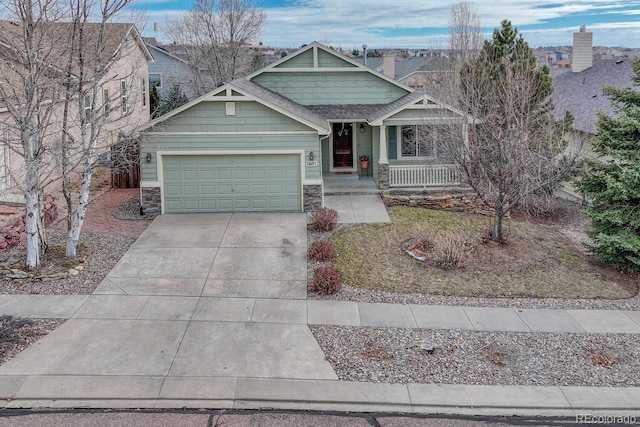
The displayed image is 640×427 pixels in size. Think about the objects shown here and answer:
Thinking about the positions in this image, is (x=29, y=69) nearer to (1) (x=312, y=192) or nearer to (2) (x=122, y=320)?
(2) (x=122, y=320)

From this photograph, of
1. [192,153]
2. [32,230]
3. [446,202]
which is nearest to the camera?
[32,230]

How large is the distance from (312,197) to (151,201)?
196 inches

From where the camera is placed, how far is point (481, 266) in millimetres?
12906

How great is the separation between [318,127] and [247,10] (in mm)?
21105

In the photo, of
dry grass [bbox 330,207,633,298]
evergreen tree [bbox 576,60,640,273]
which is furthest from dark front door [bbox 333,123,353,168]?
evergreen tree [bbox 576,60,640,273]

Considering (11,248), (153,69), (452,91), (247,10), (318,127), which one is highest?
(247,10)

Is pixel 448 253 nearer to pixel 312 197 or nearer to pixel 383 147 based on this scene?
pixel 312 197

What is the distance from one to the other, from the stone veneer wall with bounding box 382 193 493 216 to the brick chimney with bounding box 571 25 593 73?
53.5 feet

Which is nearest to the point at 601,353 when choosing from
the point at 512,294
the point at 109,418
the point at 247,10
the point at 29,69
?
the point at 512,294

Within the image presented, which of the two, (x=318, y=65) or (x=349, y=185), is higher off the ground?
(x=318, y=65)

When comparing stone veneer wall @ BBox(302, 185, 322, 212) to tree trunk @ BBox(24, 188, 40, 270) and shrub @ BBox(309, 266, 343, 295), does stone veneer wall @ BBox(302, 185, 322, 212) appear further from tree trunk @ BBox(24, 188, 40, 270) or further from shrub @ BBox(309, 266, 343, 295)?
tree trunk @ BBox(24, 188, 40, 270)

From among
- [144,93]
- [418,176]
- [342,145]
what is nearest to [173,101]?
[144,93]

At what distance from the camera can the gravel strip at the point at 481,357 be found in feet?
26.3

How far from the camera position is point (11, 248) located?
13.2 m
